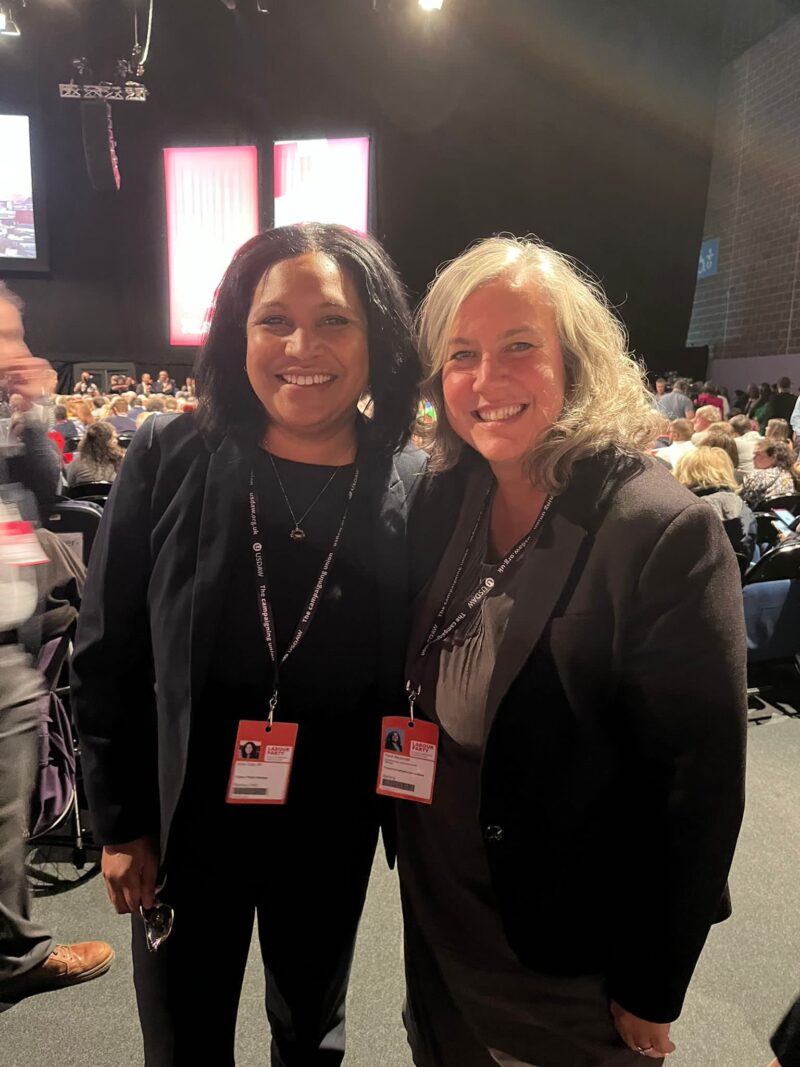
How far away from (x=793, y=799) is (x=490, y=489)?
2272 mm

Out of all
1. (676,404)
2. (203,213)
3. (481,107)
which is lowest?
(676,404)

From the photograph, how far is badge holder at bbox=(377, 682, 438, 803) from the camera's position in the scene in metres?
1.06

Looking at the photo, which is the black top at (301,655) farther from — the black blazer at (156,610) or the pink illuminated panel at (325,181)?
the pink illuminated panel at (325,181)

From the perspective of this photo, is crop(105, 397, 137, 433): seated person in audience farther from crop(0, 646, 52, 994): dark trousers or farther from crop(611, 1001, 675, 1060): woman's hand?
crop(611, 1001, 675, 1060): woman's hand

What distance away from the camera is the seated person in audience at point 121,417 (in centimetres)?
702

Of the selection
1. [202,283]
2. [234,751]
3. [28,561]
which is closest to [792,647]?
Answer: [234,751]

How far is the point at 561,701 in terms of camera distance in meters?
0.92

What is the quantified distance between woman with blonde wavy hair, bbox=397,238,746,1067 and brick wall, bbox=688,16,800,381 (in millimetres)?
10713

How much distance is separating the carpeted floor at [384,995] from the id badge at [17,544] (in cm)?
126

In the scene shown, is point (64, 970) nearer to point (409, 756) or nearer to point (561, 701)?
point (409, 756)

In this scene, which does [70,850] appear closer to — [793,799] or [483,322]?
[483,322]

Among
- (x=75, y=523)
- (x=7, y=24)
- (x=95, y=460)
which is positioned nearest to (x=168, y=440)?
(x=75, y=523)

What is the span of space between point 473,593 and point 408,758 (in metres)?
0.28

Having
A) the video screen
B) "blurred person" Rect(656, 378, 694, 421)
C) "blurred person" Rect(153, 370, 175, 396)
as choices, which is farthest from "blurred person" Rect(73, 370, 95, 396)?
"blurred person" Rect(656, 378, 694, 421)
